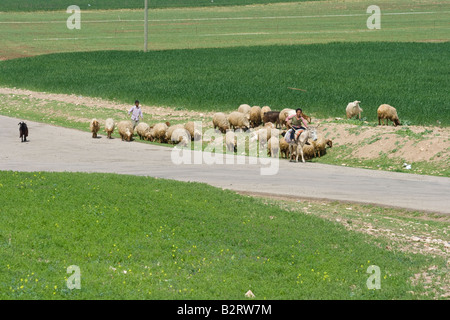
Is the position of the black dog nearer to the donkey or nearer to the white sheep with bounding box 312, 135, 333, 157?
the donkey

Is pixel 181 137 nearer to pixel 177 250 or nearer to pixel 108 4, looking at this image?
pixel 177 250

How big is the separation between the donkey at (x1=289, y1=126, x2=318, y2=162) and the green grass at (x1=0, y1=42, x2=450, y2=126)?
25.7ft

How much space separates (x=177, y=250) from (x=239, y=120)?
21397 millimetres

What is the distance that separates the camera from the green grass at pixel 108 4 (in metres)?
132

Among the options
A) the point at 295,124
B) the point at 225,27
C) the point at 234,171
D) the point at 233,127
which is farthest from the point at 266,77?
the point at 225,27

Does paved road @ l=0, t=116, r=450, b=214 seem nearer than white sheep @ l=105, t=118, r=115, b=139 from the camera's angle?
Yes

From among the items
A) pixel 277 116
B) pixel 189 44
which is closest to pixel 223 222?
pixel 277 116

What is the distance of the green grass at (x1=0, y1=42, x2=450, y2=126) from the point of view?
43344 mm

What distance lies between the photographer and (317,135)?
33312 mm

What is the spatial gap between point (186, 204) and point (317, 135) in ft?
45.8

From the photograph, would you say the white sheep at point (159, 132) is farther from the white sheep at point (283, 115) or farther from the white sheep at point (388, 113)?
the white sheep at point (388, 113)

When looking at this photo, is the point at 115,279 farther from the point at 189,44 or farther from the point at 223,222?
the point at 189,44

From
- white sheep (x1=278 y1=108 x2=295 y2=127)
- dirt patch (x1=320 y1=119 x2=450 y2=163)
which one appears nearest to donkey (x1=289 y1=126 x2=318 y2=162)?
dirt patch (x1=320 y1=119 x2=450 y2=163)

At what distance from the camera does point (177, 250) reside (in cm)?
1702
